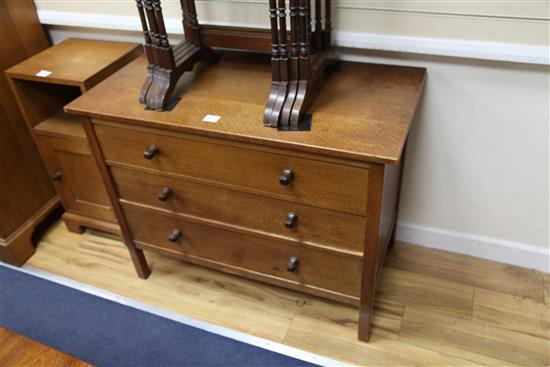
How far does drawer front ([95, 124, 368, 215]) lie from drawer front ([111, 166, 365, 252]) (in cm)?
3

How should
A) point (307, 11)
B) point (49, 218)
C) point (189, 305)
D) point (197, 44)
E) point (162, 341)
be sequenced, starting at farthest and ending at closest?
point (49, 218) → point (189, 305) → point (162, 341) → point (197, 44) → point (307, 11)

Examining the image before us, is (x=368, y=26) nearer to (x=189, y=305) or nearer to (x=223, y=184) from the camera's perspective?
(x=223, y=184)

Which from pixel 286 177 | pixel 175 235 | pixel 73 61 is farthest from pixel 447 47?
pixel 73 61

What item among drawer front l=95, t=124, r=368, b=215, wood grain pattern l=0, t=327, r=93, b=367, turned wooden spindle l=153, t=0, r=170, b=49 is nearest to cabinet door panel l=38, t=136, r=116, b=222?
drawer front l=95, t=124, r=368, b=215

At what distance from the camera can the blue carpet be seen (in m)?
1.44

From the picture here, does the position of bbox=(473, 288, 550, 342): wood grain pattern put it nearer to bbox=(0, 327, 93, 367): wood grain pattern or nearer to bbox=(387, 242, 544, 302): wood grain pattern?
bbox=(387, 242, 544, 302): wood grain pattern

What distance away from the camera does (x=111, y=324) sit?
156 cm

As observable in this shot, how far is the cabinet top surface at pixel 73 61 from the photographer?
1.51 meters

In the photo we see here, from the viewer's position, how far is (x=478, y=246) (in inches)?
65.5

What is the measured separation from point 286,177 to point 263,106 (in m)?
0.22

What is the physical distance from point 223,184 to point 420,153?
691 millimetres

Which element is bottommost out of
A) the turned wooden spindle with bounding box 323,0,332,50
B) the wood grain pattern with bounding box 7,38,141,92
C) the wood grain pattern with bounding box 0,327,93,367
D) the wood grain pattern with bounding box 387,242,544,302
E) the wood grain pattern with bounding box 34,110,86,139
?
the wood grain pattern with bounding box 387,242,544,302

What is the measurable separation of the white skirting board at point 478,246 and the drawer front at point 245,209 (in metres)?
0.61

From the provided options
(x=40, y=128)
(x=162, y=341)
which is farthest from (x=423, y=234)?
(x=40, y=128)
